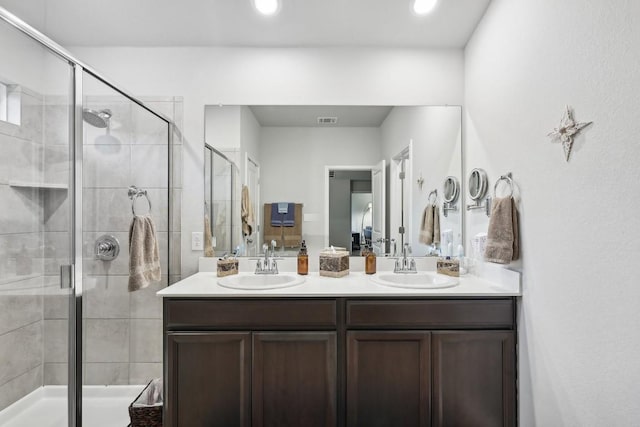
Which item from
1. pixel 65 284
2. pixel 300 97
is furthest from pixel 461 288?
pixel 65 284

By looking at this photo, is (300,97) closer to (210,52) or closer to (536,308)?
(210,52)

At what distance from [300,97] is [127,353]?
204 cm

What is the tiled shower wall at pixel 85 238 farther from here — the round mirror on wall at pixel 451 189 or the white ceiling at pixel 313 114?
the round mirror on wall at pixel 451 189

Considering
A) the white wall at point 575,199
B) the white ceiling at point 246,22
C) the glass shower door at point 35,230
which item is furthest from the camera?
the white ceiling at point 246,22

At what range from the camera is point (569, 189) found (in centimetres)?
123

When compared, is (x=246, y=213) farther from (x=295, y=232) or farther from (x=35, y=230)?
(x=35, y=230)

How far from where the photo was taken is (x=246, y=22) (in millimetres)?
1957

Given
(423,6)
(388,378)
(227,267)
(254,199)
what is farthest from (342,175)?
(388,378)

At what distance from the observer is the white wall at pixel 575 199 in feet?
3.29

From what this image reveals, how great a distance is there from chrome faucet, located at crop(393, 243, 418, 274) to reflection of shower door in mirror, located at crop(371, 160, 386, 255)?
0.14 m

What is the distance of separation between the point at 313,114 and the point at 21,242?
1767mm

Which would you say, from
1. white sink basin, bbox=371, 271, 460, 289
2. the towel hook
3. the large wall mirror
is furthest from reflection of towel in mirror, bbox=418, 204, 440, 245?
the towel hook

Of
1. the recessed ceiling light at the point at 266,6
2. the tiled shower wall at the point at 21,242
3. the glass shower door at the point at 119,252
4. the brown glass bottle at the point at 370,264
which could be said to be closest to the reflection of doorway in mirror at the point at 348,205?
the brown glass bottle at the point at 370,264

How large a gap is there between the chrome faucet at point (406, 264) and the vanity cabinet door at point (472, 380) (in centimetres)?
52
